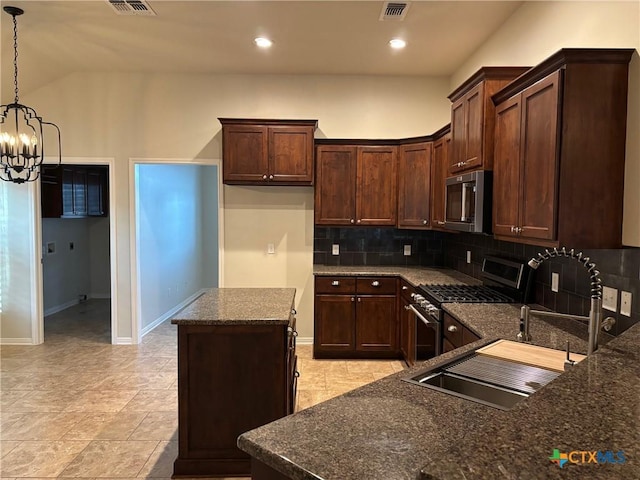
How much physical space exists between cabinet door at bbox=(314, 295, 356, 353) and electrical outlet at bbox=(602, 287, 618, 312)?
2.47m

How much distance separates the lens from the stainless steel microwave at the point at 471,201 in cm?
277

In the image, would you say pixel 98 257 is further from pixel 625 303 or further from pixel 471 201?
pixel 625 303

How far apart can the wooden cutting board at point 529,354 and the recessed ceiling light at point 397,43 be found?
2.96 meters

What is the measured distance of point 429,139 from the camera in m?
4.25

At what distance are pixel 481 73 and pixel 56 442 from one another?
3809 millimetres

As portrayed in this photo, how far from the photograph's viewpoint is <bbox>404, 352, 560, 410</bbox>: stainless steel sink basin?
150cm

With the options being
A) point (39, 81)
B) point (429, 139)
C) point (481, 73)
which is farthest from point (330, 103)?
point (39, 81)

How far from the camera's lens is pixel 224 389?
2381 mm

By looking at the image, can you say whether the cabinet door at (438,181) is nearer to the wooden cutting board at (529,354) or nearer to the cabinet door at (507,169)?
the cabinet door at (507,169)

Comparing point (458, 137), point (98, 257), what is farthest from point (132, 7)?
point (98, 257)

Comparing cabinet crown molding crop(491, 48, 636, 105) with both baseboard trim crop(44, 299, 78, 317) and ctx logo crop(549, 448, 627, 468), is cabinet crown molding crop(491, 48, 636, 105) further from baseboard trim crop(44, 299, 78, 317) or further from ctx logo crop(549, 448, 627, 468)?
baseboard trim crop(44, 299, 78, 317)

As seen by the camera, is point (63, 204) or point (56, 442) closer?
point (56, 442)

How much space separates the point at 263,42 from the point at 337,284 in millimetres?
2479

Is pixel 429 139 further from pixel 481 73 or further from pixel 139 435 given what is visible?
pixel 139 435
